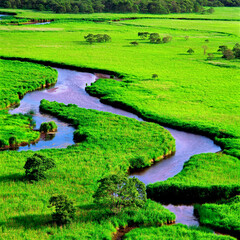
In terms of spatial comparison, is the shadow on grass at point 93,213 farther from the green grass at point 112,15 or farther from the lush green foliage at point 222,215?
the green grass at point 112,15

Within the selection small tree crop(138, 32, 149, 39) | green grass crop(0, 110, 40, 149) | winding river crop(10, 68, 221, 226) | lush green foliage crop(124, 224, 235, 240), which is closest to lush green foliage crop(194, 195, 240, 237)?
winding river crop(10, 68, 221, 226)

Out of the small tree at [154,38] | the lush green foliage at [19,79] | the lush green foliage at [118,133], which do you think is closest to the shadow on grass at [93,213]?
the lush green foliage at [118,133]

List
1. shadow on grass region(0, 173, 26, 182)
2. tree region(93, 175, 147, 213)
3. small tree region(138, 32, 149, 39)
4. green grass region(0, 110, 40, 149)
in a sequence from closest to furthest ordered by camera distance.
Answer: tree region(93, 175, 147, 213) < shadow on grass region(0, 173, 26, 182) < green grass region(0, 110, 40, 149) < small tree region(138, 32, 149, 39)

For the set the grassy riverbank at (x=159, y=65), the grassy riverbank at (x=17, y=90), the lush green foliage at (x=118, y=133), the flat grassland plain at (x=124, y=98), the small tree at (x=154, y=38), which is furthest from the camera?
the small tree at (x=154, y=38)

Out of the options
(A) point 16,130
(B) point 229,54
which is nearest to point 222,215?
(A) point 16,130

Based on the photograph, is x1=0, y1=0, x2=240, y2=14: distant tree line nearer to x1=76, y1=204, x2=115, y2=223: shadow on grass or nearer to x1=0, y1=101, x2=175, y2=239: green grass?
x1=0, y1=101, x2=175, y2=239: green grass

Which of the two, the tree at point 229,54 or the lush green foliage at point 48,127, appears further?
the tree at point 229,54

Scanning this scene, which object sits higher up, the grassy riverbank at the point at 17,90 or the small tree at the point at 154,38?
the small tree at the point at 154,38
